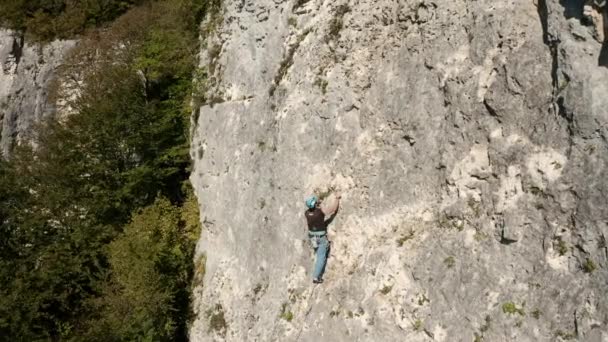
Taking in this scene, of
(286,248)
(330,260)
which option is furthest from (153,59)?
(330,260)

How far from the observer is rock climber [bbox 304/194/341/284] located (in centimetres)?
1022

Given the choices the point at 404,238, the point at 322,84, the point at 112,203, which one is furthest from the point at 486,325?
the point at 112,203

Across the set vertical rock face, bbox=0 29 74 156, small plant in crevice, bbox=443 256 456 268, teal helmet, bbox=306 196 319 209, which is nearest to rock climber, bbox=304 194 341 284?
teal helmet, bbox=306 196 319 209

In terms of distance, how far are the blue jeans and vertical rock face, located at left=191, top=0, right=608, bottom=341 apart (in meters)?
0.19

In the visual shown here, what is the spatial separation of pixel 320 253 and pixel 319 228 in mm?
487

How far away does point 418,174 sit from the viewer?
9234 mm

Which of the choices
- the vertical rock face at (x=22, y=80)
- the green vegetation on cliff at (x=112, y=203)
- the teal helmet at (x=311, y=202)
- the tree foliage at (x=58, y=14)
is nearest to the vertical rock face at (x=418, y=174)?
the teal helmet at (x=311, y=202)

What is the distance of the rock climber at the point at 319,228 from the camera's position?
1022 centimetres

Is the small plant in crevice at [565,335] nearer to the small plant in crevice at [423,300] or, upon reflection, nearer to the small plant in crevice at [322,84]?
the small plant in crevice at [423,300]

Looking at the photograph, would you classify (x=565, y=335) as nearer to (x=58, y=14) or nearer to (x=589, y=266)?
(x=589, y=266)

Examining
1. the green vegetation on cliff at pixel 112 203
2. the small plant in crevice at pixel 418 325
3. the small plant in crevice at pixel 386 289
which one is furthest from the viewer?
the green vegetation on cliff at pixel 112 203

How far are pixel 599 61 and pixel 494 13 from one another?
1957mm

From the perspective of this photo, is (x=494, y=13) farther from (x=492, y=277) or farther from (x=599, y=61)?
(x=492, y=277)

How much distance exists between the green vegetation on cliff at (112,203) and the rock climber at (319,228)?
4.90 meters
